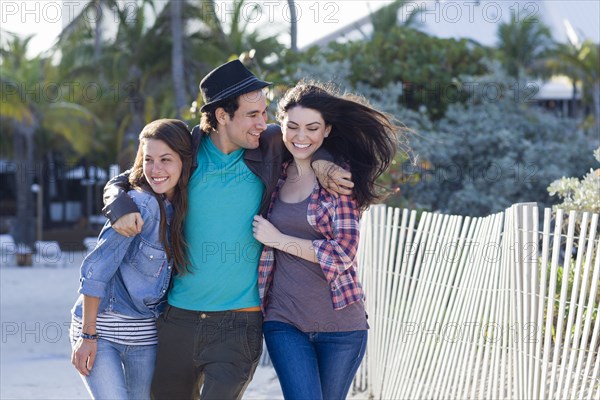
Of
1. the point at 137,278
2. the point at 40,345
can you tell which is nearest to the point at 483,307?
the point at 137,278

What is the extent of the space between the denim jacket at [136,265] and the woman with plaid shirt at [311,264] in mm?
405

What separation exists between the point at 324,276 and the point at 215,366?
0.57m

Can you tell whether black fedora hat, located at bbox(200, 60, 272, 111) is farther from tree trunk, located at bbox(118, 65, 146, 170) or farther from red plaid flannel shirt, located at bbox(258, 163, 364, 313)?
tree trunk, located at bbox(118, 65, 146, 170)

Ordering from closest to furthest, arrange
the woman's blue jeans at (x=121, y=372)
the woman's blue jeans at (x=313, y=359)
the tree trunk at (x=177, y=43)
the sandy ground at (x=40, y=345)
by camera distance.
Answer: the woman's blue jeans at (x=121, y=372) → the woman's blue jeans at (x=313, y=359) → the sandy ground at (x=40, y=345) → the tree trunk at (x=177, y=43)

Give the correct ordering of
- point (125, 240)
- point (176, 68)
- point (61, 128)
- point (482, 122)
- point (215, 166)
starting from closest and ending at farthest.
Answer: point (125, 240), point (215, 166), point (482, 122), point (176, 68), point (61, 128)

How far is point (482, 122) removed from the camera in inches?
583

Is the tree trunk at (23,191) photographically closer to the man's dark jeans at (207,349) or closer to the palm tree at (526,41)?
the palm tree at (526,41)

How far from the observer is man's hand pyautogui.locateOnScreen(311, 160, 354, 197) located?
13.0 feet

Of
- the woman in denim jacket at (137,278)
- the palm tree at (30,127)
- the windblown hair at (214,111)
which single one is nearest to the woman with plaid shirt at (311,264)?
the windblown hair at (214,111)

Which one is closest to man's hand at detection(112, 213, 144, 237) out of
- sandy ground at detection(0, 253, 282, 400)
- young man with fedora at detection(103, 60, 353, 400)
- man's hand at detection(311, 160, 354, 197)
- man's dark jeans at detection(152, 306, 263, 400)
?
young man with fedora at detection(103, 60, 353, 400)

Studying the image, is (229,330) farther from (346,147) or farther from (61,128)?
(61,128)

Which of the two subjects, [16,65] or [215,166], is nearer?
[215,166]

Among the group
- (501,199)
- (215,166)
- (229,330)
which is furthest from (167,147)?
(501,199)

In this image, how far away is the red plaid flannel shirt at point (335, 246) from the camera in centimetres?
388
